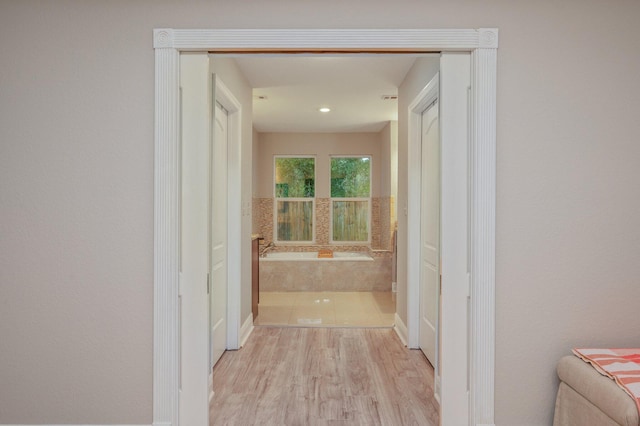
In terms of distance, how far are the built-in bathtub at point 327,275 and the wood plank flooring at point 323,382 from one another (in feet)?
7.32

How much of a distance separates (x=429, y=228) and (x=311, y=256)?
4094 mm

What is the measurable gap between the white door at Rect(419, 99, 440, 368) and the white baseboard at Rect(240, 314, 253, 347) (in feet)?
5.44

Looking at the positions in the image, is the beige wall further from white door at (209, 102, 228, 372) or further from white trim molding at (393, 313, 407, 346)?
white trim molding at (393, 313, 407, 346)

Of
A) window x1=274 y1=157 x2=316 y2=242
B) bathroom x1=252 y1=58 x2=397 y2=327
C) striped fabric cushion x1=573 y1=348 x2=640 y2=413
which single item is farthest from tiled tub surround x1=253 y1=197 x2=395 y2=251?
striped fabric cushion x1=573 y1=348 x2=640 y2=413

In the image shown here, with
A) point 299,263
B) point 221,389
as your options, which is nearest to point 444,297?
point 221,389

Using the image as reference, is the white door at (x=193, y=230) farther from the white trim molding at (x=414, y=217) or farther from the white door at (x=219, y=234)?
the white trim molding at (x=414, y=217)

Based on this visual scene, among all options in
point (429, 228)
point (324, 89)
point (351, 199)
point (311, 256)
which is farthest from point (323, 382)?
point (351, 199)

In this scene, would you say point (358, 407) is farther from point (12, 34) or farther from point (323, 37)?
point (12, 34)

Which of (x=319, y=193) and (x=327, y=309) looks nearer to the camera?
(x=327, y=309)

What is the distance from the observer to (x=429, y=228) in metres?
3.84

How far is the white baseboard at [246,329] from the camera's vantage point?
171 inches

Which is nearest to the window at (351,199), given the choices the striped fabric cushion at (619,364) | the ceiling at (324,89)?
the ceiling at (324,89)

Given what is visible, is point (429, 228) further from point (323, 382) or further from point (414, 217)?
point (323, 382)

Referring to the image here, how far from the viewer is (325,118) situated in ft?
22.8
